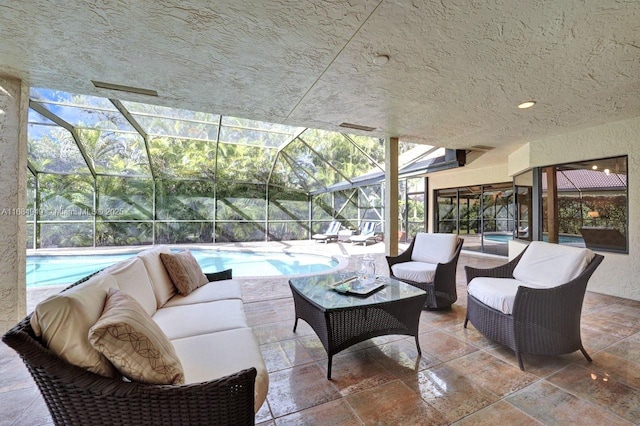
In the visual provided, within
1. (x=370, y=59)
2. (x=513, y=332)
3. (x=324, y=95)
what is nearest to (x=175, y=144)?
(x=324, y=95)

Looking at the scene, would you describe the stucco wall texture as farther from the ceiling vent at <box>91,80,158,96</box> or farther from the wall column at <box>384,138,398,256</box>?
the ceiling vent at <box>91,80,158,96</box>

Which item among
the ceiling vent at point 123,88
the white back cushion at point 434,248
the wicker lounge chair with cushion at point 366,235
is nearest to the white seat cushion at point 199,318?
the ceiling vent at point 123,88

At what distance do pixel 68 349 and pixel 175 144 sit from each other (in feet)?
27.9

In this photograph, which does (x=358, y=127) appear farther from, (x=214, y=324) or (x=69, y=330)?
(x=69, y=330)

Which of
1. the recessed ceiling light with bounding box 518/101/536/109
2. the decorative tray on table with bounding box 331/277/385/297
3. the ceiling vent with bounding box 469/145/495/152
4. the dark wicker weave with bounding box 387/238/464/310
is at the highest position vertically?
the recessed ceiling light with bounding box 518/101/536/109

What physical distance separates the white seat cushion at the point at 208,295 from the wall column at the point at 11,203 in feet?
5.10

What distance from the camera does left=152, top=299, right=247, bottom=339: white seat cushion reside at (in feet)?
6.05

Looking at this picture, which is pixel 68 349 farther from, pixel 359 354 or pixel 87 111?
pixel 87 111

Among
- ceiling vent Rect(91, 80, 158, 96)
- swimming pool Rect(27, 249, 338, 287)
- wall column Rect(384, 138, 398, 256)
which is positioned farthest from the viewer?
swimming pool Rect(27, 249, 338, 287)

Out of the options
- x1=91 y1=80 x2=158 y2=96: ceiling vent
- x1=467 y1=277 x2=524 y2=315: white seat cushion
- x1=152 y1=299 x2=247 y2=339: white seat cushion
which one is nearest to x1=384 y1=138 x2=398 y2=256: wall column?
x1=467 y1=277 x2=524 y2=315: white seat cushion

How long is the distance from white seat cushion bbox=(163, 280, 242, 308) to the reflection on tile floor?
54 cm

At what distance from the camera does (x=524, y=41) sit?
2.11m

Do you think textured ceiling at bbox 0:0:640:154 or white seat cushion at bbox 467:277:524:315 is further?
white seat cushion at bbox 467:277:524:315

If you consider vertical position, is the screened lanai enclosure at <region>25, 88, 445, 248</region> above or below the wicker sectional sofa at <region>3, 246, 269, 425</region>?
above
